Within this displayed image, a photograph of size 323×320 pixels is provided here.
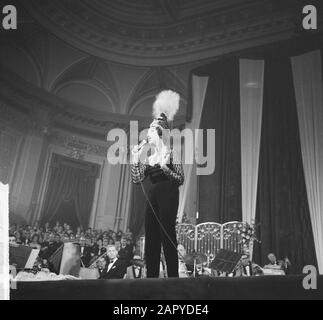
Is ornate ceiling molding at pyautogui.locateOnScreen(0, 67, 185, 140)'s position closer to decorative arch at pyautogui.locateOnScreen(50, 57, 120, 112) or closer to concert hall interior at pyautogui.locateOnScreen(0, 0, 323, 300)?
concert hall interior at pyautogui.locateOnScreen(0, 0, 323, 300)

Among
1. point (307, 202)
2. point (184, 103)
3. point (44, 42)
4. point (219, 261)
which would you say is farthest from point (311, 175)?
point (44, 42)

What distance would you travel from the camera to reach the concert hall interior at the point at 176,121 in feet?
30.6

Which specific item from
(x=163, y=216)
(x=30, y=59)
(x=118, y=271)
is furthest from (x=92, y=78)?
(x=163, y=216)

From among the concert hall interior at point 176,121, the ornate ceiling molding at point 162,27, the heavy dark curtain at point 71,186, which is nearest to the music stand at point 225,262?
the concert hall interior at point 176,121

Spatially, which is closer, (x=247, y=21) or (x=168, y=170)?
(x=168, y=170)

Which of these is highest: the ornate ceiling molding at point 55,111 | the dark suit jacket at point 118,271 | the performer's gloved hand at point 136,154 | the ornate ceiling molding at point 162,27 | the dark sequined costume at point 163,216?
the ornate ceiling molding at point 162,27

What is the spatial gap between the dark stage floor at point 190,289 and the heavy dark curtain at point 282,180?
7.85m

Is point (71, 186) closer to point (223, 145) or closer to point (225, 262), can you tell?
point (223, 145)

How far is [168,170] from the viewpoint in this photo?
267 centimetres

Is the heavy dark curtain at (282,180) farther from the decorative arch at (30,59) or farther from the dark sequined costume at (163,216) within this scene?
the decorative arch at (30,59)

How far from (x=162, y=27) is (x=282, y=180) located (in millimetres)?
7220
